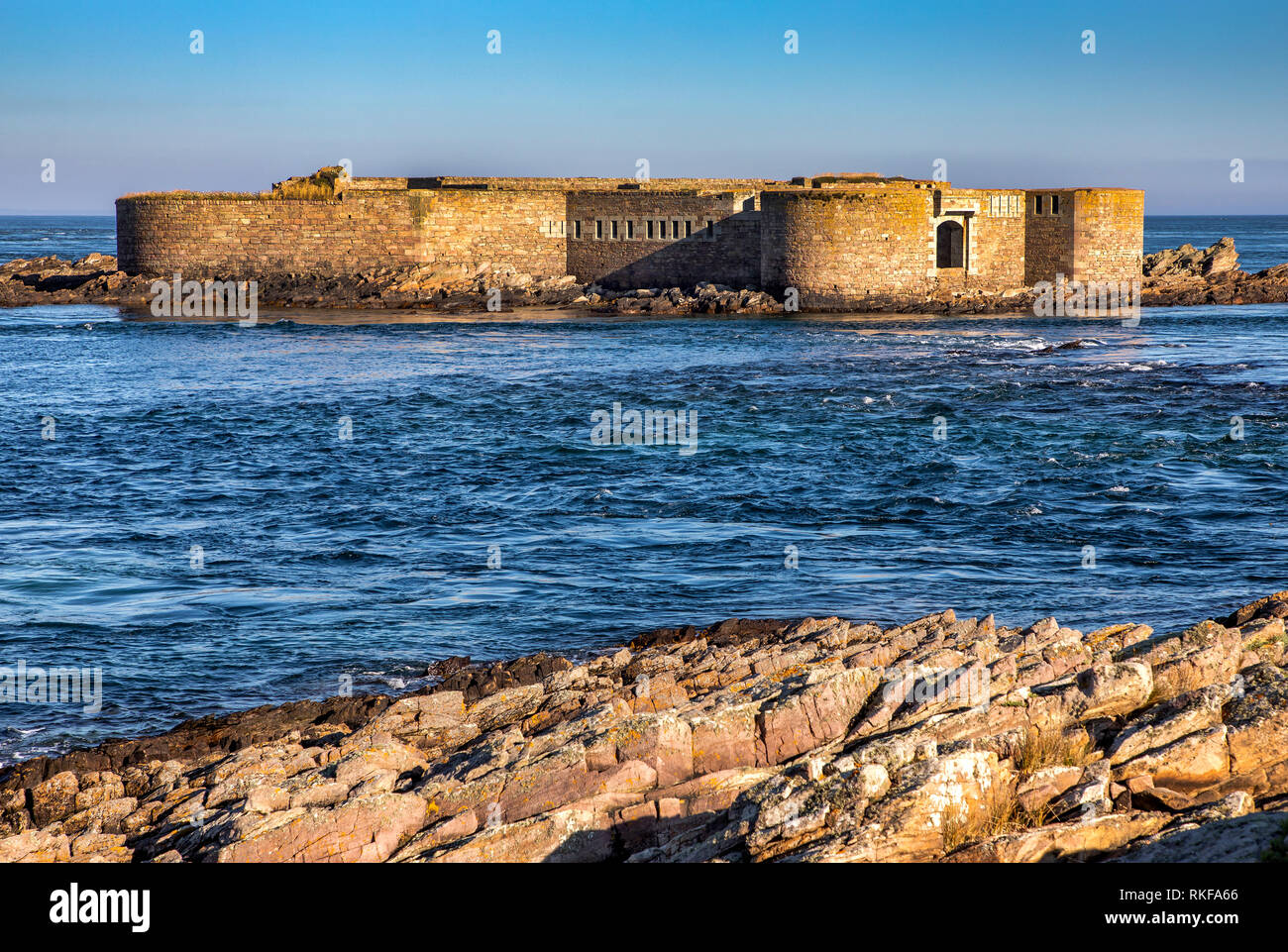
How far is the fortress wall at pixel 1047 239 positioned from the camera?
146ft

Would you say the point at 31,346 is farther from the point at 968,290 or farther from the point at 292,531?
the point at 968,290

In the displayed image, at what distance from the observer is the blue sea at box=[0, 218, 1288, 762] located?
11.5m

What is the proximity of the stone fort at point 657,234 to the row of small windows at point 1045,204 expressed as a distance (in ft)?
0.23

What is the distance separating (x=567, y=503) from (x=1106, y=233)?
110ft

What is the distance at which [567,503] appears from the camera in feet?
55.7

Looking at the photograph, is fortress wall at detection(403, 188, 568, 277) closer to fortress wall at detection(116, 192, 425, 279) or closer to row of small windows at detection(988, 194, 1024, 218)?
fortress wall at detection(116, 192, 425, 279)

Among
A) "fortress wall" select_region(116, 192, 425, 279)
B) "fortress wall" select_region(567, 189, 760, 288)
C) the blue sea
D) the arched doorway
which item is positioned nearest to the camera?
the blue sea

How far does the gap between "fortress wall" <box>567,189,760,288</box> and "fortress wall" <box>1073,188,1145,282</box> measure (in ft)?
37.1

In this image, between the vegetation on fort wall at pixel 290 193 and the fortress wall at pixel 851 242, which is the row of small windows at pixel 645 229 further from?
the vegetation on fort wall at pixel 290 193

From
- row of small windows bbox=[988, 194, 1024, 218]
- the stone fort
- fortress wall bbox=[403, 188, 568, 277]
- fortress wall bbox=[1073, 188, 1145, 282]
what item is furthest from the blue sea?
fortress wall bbox=[403, 188, 568, 277]

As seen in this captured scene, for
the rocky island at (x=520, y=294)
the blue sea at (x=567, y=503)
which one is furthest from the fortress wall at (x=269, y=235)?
the blue sea at (x=567, y=503)
